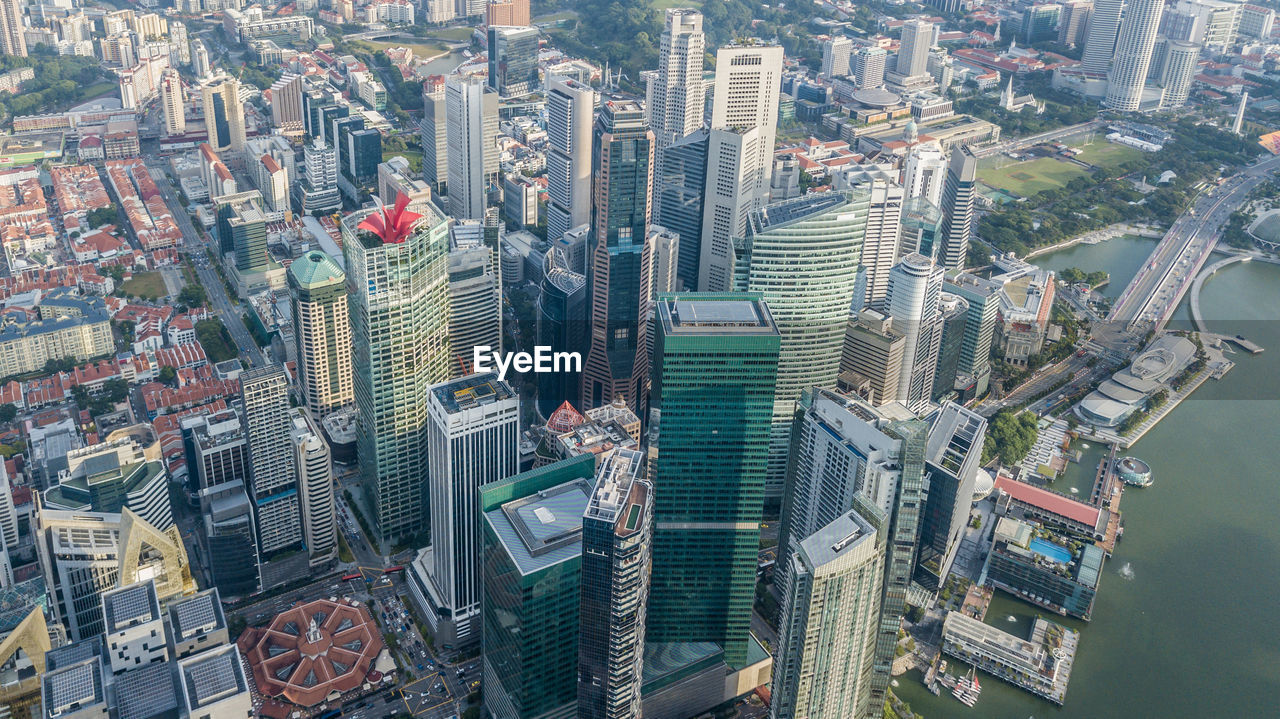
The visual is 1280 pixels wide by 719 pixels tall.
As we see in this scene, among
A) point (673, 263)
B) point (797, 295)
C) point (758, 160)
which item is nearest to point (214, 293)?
point (673, 263)

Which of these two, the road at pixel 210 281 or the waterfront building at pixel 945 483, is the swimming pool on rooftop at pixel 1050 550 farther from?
the road at pixel 210 281

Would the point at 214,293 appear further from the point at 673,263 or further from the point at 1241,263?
the point at 1241,263

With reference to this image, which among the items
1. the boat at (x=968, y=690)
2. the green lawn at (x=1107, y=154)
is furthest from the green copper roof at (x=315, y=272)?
the green lawn at (x=1107, y=154)

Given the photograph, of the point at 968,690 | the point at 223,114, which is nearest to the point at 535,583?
the point at 968,690

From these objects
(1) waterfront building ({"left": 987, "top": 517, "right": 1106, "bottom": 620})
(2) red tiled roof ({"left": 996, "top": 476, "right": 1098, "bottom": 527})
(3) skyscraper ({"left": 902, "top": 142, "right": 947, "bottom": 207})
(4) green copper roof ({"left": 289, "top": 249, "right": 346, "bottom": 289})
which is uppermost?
(3) skyscraper ({"left": 902, "top": 142, "right": 947, "bottom": 207})

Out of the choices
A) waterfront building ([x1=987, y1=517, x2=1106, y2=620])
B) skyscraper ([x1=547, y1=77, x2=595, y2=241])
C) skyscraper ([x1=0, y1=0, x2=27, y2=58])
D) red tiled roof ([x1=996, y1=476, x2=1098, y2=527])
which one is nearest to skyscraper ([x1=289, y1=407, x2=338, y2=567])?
skyscraper ([x1=547, y1=77, x2=595, y2=241])

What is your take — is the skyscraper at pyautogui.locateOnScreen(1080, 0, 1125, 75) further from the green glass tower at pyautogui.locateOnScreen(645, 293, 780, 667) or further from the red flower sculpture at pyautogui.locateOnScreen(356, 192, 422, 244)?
the red flower sculpture at pyautogui.locateOnScreen(356, 192, 422, 244)
